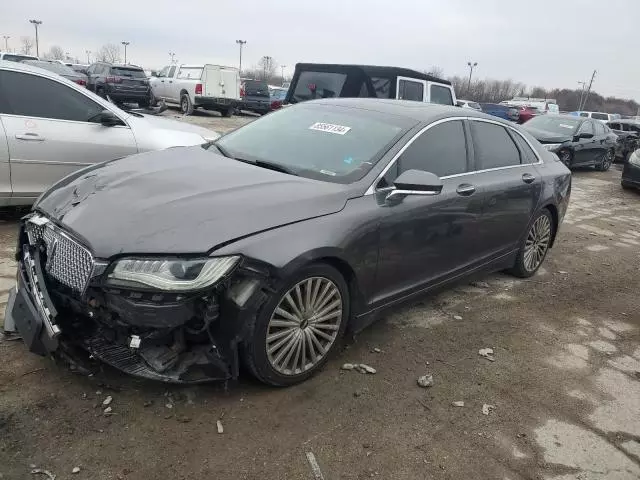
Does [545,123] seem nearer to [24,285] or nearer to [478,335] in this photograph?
[478,335]

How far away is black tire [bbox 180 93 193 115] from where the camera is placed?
21.7 metres

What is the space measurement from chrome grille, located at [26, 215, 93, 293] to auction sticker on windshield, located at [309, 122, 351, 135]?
192cm

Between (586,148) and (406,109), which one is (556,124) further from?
(406,109)

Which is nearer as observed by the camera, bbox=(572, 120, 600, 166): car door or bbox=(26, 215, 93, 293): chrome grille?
bbox=(26, 215, 93, 293): chrome grille

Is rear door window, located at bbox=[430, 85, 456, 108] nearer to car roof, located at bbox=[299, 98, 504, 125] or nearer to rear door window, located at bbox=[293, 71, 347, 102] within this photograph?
rear door window, located at bbox=[293, 71, 347, 102]

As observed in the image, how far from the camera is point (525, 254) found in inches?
205

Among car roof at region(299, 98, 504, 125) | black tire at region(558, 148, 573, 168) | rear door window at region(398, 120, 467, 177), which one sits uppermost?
car roof at region(299, 98, 504, 125)

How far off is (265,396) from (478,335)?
1872mm

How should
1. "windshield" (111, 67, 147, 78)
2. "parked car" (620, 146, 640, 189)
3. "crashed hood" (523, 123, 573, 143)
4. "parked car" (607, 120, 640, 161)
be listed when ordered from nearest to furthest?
1. "parked car" (620, 146, 640, 189)
2. "crashed hood" (523, 123, 573, 143)
3. "parked car" (607, 120, 640, 161)
4. "windshield" (111, 67, 147, 78)

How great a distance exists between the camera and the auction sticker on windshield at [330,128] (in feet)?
12.6

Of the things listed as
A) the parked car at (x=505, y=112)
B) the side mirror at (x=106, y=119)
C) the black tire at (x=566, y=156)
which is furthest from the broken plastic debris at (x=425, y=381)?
the parked car at (x=505, y=112)

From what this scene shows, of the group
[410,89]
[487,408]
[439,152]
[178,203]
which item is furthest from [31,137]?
[410,89]

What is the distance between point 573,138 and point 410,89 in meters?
5.86

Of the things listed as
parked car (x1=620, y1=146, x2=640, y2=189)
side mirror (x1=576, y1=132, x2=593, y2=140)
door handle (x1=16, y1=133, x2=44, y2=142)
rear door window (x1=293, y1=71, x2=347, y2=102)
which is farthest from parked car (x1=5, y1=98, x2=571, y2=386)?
side mirror (x1=576, y1=132, x2=593, y2=140)
